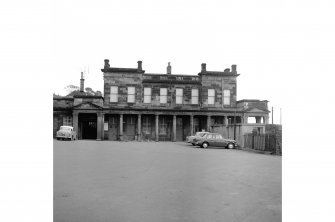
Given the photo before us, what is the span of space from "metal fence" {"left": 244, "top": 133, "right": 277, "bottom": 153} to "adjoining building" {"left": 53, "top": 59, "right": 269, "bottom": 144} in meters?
8.97

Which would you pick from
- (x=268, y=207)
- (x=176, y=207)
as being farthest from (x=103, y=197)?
(x=268, y=207)

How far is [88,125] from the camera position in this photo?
31.4 metres

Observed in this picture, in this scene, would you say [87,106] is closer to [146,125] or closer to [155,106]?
[146,125]

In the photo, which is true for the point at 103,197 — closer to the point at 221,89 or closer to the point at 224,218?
the point at 224,218

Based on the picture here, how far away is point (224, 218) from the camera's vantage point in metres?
4.43

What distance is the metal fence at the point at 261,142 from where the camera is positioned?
1706 centimetres

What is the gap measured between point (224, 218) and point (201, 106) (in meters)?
28.3

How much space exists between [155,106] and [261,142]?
15.8 metres

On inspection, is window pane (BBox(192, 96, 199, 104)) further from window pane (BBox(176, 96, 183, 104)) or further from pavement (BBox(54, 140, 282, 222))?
pavement (BBox(54, 140, 282, 222))

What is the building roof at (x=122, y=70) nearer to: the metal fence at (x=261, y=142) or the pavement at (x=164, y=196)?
the metal fence at (x=261, y=142)

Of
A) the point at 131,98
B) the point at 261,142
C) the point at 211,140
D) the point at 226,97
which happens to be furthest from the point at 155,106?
the point at 261,142

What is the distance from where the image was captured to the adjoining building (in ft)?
100.0

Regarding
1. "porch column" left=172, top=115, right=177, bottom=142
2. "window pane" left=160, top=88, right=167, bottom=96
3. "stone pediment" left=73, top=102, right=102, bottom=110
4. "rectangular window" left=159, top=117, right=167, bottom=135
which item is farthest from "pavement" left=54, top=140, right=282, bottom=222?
"window pane" left=160, top=88, right=167, bottom=96
